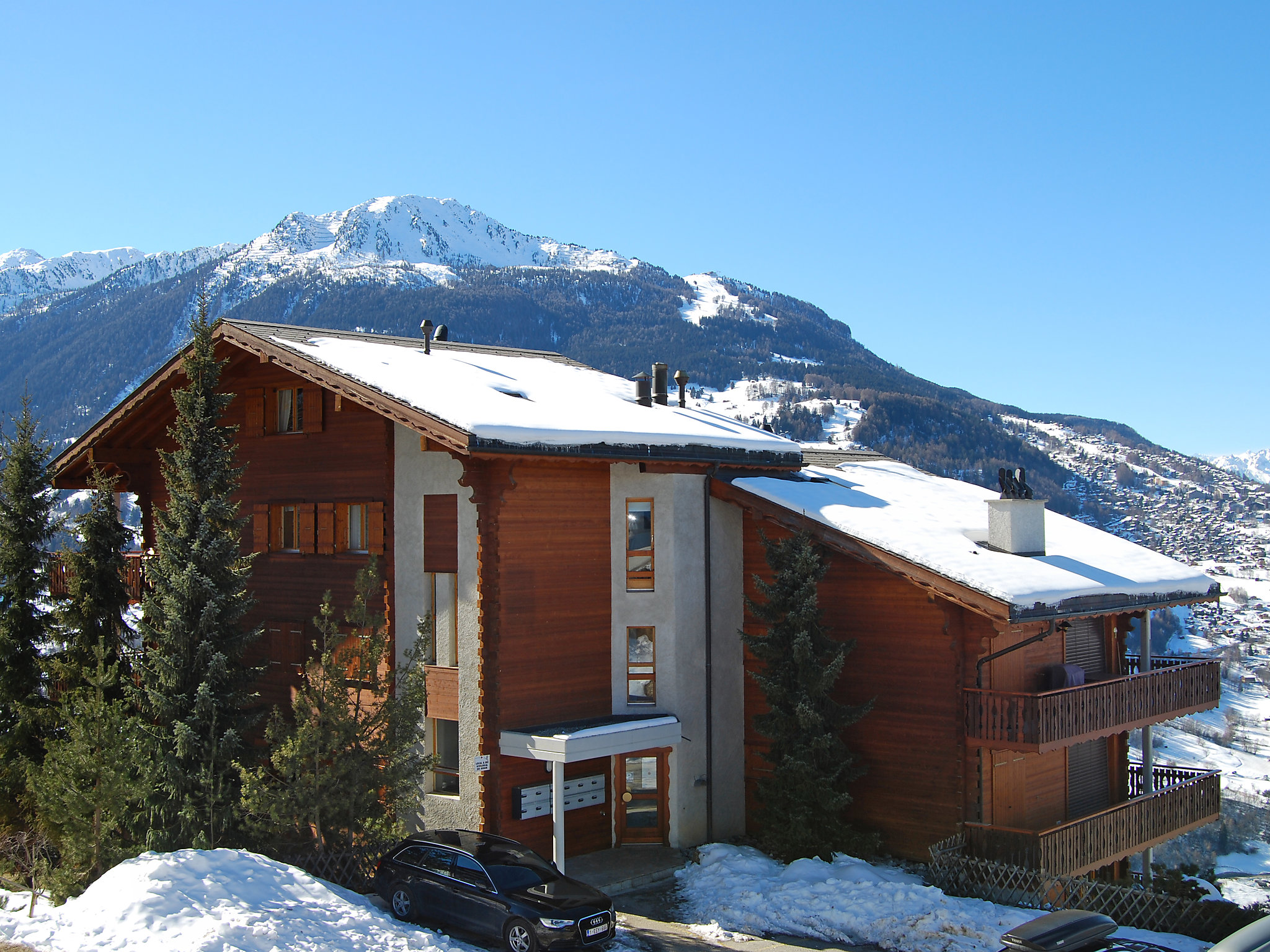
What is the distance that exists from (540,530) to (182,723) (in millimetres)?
7117

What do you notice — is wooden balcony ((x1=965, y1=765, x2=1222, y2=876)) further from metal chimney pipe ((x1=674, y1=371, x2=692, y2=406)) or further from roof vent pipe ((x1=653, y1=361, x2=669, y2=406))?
metal chimney pipe ((x1=674, y1=371, x2=692, y2=406))

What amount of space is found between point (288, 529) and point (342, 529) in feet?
7.19

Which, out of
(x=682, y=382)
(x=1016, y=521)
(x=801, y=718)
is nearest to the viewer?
(x=801, y=718)

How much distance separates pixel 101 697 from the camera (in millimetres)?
18172

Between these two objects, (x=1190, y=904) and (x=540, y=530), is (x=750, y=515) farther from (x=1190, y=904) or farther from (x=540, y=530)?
(x=1190, y=904)

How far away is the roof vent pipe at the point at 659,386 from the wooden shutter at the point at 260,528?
959 cm

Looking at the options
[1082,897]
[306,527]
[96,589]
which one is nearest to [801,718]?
[1082,897]

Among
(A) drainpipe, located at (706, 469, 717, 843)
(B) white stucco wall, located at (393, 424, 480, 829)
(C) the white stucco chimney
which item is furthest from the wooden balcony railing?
(C) the white stucco chimney

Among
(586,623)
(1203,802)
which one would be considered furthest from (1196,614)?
(586,623)

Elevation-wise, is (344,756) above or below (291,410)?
below

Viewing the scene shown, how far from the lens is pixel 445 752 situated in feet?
68.5

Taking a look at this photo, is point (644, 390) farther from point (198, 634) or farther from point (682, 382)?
point (198, 634)

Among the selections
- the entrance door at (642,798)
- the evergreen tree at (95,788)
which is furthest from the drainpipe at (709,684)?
the evergreen tree at (95,788)

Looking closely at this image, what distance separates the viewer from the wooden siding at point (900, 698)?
19953 mm
